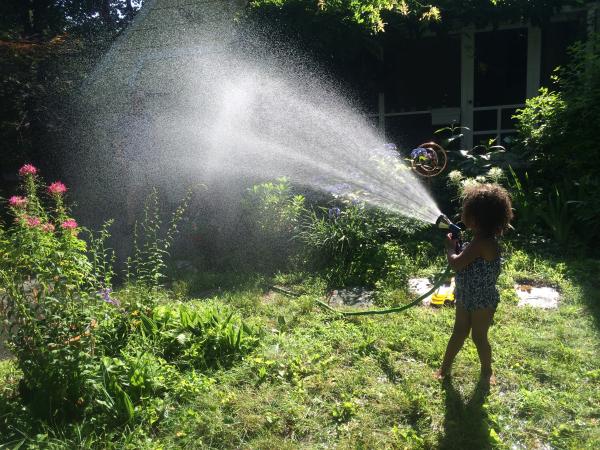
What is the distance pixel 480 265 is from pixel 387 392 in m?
0.83

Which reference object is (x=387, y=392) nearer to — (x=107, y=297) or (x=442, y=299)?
(x=442, y=299)

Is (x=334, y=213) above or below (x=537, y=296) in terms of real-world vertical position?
above

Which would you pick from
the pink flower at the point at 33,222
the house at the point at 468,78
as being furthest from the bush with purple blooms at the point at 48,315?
the house at the point at 468,78

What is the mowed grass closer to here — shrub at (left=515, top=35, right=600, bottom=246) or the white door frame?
shrub at (left=515, top=35, right=600, bottom=246)

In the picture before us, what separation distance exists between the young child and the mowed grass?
26 centimetres

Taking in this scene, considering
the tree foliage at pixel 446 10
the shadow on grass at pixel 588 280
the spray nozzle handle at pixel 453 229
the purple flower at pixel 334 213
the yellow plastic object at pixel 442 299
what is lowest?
the yellow plastic object at pixel 442 299

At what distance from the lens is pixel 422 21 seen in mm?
7863

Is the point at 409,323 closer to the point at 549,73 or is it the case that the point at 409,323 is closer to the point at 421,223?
the point at 421,223

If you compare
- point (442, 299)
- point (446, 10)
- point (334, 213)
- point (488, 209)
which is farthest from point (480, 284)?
point (446, 10)

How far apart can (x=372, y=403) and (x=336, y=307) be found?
1.32m

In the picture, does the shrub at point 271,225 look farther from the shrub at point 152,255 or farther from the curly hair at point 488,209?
the curly hair at point 488,209

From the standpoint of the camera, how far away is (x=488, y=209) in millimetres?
2494

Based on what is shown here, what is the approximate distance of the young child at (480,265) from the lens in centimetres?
250

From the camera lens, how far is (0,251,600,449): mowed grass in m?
2.36
